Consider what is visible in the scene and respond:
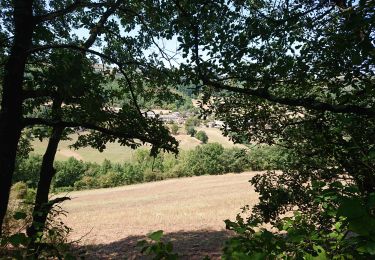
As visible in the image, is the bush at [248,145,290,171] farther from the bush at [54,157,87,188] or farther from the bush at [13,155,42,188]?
the bush at [54,157,87,188]

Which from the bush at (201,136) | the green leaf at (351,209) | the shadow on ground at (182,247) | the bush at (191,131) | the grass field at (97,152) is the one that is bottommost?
the shadow on ground at (182,247)

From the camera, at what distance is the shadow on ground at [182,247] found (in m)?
13.5

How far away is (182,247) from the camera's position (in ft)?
49.1

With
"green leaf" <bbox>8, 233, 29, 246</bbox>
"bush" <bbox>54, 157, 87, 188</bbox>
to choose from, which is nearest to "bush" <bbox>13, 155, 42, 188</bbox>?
"bush" <bbox>54, 157, 87, 188</bbox>

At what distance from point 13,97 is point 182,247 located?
37.8 feet

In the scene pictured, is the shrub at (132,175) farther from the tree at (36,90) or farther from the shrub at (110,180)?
the tree at (36,90)

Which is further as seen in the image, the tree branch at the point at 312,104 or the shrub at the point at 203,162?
the shrub at the point at 203,162

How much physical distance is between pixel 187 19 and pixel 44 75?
110 inches

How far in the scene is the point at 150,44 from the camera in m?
8.33

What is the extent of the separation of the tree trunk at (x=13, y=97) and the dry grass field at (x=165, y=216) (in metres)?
1.72

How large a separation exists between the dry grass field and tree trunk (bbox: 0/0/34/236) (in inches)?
67.9

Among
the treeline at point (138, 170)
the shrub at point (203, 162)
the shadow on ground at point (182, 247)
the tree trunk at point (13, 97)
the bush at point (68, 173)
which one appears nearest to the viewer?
the tree trunk at point (13, 97)

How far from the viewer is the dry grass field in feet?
51.6

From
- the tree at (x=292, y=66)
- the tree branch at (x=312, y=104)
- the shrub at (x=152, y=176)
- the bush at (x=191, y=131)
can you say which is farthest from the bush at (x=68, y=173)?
the tree branch at (x=312, y=104)
